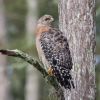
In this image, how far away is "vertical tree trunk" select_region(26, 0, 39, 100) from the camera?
25.1 meters

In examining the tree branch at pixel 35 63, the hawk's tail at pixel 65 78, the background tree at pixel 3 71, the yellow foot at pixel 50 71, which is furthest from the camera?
the background tree at pixel 3 71

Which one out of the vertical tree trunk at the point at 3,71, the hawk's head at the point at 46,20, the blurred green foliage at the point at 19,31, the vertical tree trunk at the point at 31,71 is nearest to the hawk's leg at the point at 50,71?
the hawk's head at the point at 46,20

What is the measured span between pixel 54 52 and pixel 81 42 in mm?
411

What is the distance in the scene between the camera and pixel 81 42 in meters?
10.3

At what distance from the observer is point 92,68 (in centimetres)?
1020

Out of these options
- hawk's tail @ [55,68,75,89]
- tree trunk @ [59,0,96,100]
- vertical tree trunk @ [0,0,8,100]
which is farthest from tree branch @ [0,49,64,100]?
vertical tree trunk @ [0,0,8,100]

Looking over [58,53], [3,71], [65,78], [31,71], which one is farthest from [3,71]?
[65,78]

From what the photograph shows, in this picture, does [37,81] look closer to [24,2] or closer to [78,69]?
[24,2]

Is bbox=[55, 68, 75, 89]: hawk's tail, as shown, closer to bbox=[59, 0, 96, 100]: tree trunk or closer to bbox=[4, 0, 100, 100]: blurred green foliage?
bbox=[59, 0, 96, 100]: tree trunk

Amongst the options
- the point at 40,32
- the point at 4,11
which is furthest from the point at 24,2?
the point at 40,32

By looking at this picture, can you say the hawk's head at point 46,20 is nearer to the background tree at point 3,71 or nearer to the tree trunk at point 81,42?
the tree trunk at point 81,42

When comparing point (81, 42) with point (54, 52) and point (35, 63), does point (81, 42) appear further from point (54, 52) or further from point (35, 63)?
point (35, 63)

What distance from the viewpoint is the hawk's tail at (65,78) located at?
9.96 meters

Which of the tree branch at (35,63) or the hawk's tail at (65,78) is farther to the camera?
the hawk's tail at (65,78)
